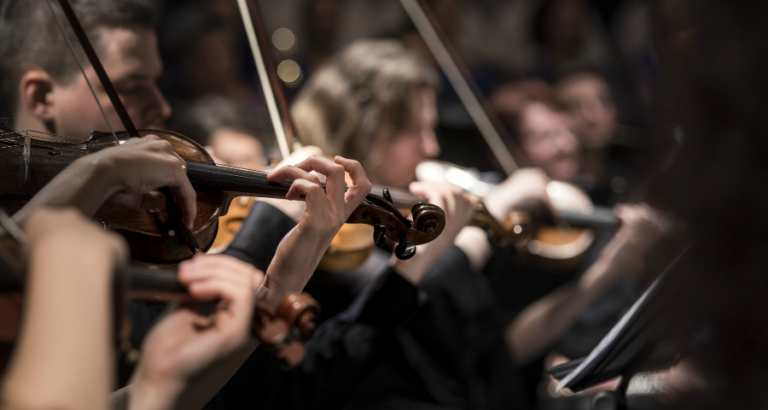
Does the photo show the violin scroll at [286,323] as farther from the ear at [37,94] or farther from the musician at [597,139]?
the musician at [597,139]

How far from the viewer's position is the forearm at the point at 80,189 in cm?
46

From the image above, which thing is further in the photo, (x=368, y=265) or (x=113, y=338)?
(x=368, y=265)

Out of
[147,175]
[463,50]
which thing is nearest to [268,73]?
[147,175]

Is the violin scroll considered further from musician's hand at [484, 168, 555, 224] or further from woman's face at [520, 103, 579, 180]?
woman's face at [520, 103, 579, 180]

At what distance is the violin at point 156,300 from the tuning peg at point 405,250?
0.21 metres

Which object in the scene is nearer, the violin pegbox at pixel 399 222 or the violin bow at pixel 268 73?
the violin pegbox at pixel 399 222

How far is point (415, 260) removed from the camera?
966mm

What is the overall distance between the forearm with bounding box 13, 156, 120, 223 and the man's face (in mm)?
116

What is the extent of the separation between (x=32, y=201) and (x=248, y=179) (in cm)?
Answer: 22

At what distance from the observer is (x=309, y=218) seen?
2.08 ft

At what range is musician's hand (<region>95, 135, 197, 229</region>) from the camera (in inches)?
20.1

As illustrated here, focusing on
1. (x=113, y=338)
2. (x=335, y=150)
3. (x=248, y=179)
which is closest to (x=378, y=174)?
(x=335, y=150)

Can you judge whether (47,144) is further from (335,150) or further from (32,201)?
(335,150)

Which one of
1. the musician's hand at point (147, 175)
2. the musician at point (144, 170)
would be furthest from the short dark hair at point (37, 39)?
the musician's hand at point (147, 175)
